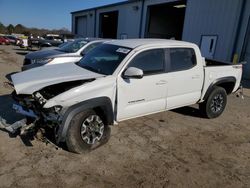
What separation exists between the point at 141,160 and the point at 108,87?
4.30 feet

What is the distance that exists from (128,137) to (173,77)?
4.98 feet

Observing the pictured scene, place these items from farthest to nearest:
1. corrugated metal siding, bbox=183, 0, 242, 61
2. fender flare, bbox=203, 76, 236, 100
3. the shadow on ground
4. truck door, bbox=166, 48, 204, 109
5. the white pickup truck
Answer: corrugated metal siding, bbox=183, 0, 242, 61, the shadow on ground, fender flare, bbox=203, 76, 236, 100, truck door, bbox=166, 48, 204, 109, the white pickup truck

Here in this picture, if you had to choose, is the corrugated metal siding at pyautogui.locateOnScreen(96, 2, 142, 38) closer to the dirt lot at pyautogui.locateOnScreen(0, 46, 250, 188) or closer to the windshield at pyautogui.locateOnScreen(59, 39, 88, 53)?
the windshield at pyautogui.locateOnScreen(59, 39, 88, 53)

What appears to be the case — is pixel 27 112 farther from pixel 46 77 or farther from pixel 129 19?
pixel 129 19

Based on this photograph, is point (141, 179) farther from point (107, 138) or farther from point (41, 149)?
point (41, 149)

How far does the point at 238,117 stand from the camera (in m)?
6.49

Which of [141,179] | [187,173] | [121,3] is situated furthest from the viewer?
[121,3]

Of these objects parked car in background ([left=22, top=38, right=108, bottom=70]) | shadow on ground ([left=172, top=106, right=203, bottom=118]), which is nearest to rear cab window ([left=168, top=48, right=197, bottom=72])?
shadow on ground ([left=172, top=106, right=203, bottom=118])

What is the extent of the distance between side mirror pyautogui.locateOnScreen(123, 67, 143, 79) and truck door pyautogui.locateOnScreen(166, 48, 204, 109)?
3.08ft

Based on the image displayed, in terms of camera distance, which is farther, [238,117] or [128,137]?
[238,117]

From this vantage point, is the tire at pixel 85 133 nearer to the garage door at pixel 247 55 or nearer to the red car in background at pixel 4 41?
the garage door at pixel 247 55

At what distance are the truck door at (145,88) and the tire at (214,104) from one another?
1589 mm

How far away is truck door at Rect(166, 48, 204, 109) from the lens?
4816 millimetres

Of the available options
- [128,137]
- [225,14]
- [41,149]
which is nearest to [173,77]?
[128,137]
